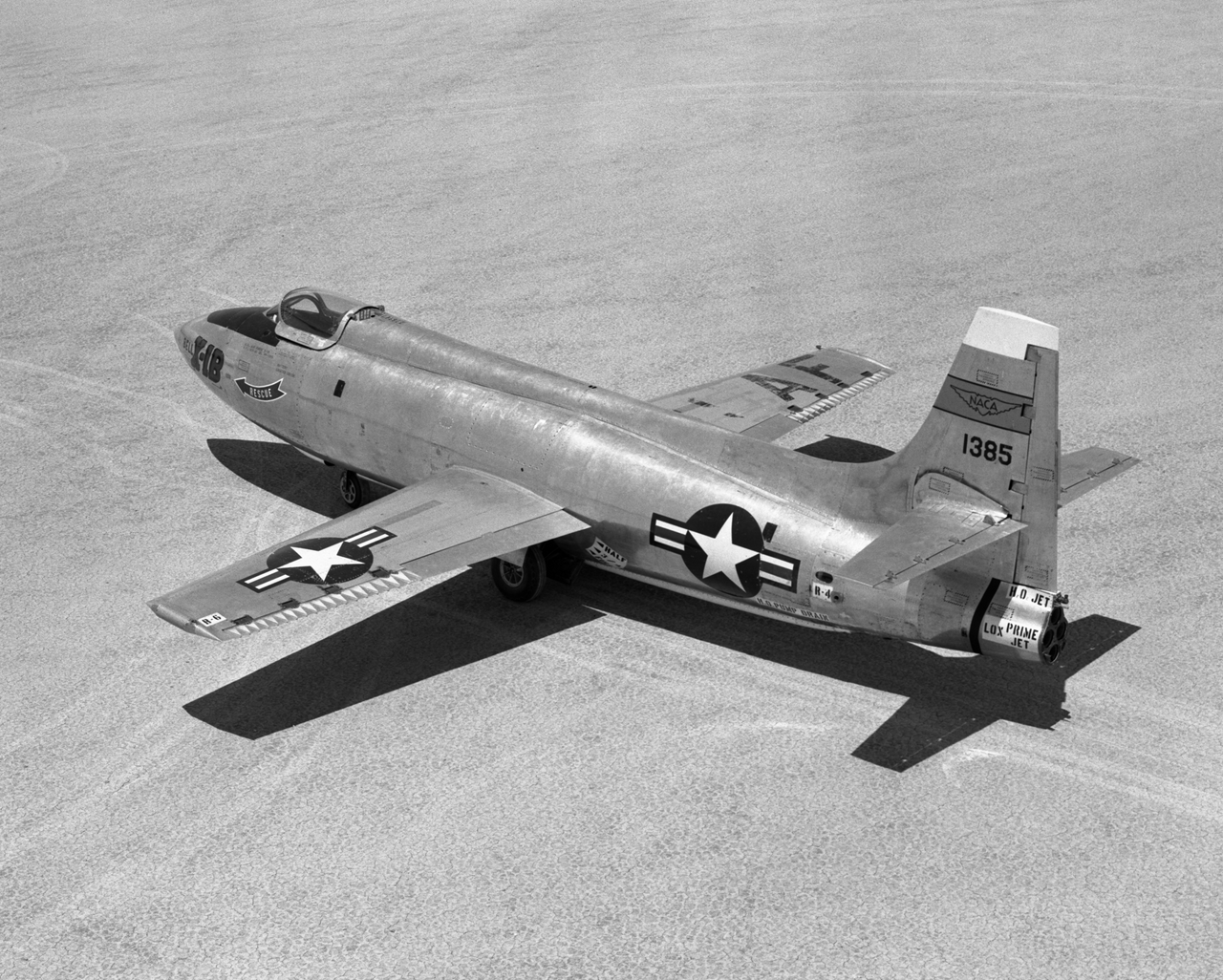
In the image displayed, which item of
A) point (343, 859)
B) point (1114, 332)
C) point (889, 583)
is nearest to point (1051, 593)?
point (889, 583)

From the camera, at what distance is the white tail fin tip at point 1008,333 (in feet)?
45.6

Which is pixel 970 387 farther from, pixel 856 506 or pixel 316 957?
pixel 316 957

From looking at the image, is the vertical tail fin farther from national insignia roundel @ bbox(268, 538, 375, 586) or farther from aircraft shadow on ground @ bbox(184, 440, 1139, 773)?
national insignia roundel @ bbox(268, 538, 375, 586)

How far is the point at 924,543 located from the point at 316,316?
35.2ft

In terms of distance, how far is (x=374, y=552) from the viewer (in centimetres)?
1698

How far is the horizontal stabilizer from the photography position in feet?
52.9

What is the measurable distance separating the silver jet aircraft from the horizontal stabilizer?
0.03 meters

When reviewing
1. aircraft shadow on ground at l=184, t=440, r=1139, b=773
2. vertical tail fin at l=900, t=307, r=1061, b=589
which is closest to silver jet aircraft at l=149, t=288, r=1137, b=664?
vertical tail fin at l=900, t=307, r=1061, b=589

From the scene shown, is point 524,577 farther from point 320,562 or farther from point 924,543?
point 924,543

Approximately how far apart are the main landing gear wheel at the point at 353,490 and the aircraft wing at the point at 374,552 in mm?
2410

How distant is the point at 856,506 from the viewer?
53.2ft

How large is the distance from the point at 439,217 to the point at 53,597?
597 inches

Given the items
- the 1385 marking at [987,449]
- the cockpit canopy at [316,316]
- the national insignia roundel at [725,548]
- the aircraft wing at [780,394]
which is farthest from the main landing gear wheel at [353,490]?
the 1385 marking at [987,449]

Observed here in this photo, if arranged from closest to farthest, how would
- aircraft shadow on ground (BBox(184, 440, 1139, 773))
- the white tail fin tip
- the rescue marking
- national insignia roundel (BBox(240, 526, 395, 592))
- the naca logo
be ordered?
1. the white tail fin tip
2. the naca logo
3. aircraft shadow on ground (BBox(184, 440, 1139, 773))
4. national insignia roundel (BBox(240, 526, 395, 592))
5. the rescue marking
